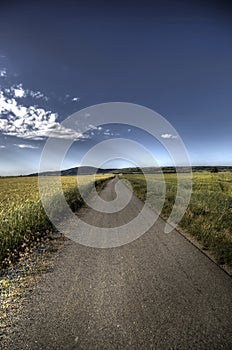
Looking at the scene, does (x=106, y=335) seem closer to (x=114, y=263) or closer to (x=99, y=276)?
(x=99, y=276)

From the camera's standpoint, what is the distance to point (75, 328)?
10.5ft

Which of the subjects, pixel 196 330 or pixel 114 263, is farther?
pixel 114 263

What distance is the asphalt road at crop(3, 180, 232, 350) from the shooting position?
298 centimetres

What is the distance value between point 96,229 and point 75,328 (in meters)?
5.58

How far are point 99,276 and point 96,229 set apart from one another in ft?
13.1

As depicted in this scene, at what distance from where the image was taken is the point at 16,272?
500 centimetres

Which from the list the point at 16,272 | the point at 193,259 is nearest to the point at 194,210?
the point at 193,259

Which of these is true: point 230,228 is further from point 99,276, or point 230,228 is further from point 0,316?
point 0,316

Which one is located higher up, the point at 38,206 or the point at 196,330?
the point at 38,206

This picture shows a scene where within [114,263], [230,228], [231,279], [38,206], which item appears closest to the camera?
[231,279]

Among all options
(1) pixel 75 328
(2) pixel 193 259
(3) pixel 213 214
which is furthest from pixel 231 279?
(3) pixel 213 214

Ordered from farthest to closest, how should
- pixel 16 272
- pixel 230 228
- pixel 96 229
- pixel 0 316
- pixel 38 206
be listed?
pixel 38 206, pixel 96 229, pixel 230 228, pixel 16 272, pixel 0 316

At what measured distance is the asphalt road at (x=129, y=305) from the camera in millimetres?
2977

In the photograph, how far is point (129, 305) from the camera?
374cm
